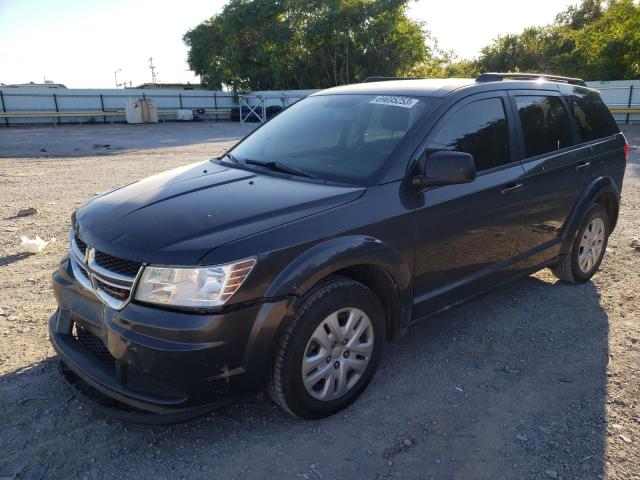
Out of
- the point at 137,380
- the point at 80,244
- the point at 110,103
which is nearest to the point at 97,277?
the point at 80,244

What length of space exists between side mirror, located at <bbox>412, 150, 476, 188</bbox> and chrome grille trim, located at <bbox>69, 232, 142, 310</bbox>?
1.67 meters

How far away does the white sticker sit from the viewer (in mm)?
3510

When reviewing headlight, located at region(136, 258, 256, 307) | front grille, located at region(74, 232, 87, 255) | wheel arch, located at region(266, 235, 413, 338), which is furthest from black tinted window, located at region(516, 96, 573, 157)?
front grille, located at region(74, 232, 87, 255)

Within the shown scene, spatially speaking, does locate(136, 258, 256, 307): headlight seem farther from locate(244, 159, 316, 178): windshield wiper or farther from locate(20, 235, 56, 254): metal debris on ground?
locate(20, 235, 56, 254): metal debris on ground

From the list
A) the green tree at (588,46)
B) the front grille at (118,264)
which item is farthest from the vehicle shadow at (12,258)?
the green tree at (588,46)

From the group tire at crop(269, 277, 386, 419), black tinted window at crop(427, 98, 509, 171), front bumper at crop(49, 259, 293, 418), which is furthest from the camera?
black tinted window at crop(427, 98, 509, 171)

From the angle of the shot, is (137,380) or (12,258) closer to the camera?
(137,380)

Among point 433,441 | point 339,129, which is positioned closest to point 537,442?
point 433,441

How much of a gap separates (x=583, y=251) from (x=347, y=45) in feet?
115

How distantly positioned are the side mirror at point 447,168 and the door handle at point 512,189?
0.74 meters

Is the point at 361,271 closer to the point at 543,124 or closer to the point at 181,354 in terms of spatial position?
the point at 181,354

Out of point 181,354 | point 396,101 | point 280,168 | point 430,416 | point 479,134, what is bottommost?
point 430,416

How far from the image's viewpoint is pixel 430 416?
299cm

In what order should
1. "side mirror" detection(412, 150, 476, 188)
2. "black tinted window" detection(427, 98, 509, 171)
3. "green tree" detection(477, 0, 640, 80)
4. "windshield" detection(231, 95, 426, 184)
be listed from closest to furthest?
"side mirror" detection(412, 150, 476, 188) < "windshield" detection(231, 95, 426, 184) < "black tinted window" detection(427, 98, 509, 171) < "green tree" detection(477, 0, 640, 80)
